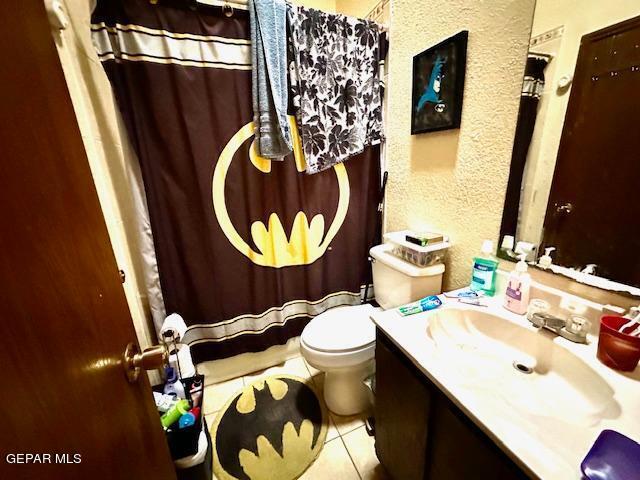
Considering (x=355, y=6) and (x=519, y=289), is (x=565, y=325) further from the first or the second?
(x=355, y=6)

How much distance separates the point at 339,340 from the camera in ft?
4.26

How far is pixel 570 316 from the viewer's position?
2.64 ft

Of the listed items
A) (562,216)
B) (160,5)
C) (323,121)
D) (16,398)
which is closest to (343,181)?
(323,121)

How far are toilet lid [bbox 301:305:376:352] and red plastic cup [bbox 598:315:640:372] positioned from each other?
80cm

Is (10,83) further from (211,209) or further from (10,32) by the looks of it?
(211,209)

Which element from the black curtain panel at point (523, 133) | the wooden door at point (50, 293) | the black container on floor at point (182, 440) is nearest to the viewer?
the wooden door at point (50, 293)

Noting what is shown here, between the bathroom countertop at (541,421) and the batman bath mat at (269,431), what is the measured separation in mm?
934

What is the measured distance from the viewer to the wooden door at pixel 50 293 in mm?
305

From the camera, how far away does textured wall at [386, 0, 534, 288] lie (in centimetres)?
93

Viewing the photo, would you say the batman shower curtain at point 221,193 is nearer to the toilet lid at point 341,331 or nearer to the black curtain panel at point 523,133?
the toilet lid at point 341,331

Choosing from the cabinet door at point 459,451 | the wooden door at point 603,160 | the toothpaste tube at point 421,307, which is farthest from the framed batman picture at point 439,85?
the cabinet door at point 459,451

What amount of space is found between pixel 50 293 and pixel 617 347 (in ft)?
3.85

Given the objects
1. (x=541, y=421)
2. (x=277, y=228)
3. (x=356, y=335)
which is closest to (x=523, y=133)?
(x=541, y=421)

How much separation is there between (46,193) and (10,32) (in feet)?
0.71
